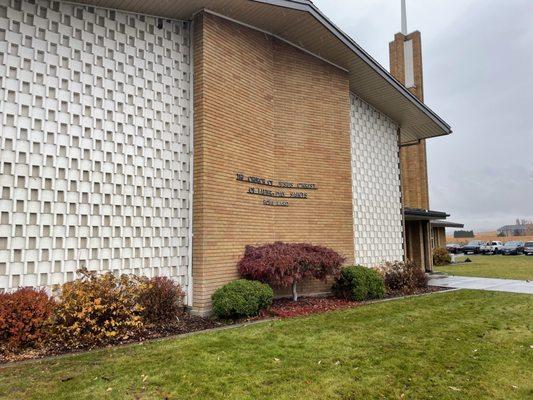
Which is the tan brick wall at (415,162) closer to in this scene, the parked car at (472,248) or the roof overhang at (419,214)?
the roof overhang at (419,214)

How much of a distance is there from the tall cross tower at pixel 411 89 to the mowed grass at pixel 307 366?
24.4 meters

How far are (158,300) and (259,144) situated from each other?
4499mm

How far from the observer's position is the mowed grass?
4.43 metres

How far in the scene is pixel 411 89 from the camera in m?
32.0

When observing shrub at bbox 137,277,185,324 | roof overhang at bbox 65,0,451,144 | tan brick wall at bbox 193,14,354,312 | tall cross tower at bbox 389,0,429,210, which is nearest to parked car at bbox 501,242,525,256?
tall cross tower at bbox 389,0,429,210

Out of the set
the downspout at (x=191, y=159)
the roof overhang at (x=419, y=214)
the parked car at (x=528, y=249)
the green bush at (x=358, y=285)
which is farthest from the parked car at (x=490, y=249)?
the downspout at (x=191, y=159)

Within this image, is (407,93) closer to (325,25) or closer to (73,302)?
(325,25)

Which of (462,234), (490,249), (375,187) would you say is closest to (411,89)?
(490,249)

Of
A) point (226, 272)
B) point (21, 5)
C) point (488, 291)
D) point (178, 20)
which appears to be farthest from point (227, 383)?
point (488, 291)

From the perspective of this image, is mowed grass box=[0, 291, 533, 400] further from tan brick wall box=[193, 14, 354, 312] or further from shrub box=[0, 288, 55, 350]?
tan brick wall box=[193, 14, 354, 312]

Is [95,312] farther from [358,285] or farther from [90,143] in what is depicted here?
[358,285]

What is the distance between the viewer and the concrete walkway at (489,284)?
12805mm

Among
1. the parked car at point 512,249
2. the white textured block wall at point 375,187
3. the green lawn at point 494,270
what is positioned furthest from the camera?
the parked car at point 512,249

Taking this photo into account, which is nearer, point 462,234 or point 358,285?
point 358,285
